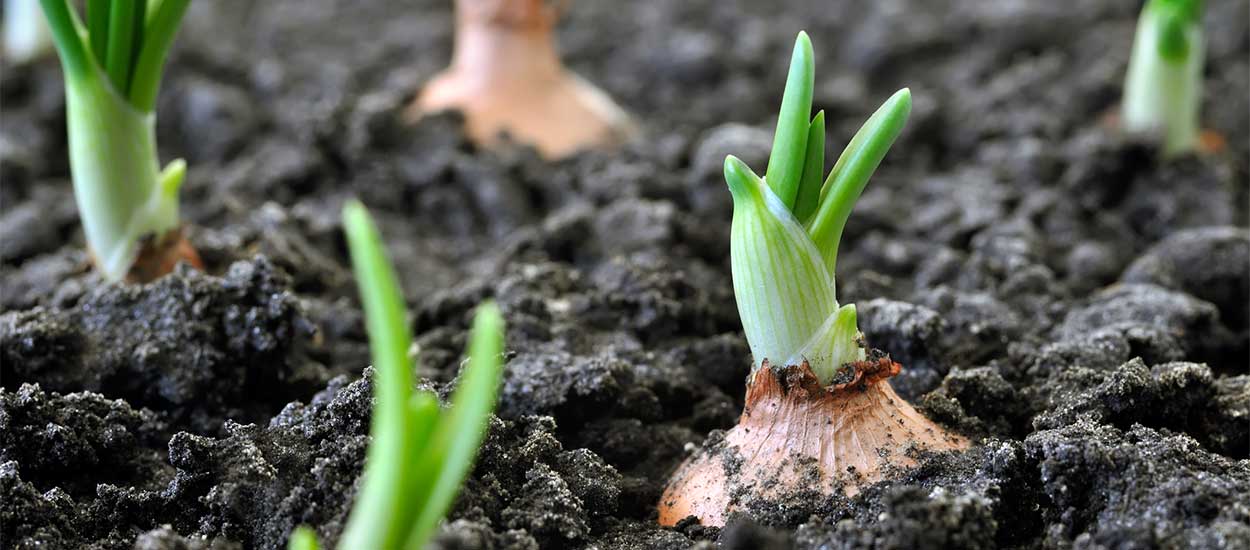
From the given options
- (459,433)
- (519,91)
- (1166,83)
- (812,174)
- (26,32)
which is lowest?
(459,433)

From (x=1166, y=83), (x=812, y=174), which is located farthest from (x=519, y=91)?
(x=812, y=174)

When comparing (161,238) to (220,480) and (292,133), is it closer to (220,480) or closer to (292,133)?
(220,480)

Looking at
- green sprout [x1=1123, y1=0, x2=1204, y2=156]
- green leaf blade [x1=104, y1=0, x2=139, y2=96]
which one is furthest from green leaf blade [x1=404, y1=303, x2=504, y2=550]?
green sprout [x1=1123, y1=0, x2=1204, y2=156]

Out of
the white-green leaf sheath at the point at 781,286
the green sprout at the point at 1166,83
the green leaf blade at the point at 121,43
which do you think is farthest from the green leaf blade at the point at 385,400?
the green sprout at the point at 1166,83

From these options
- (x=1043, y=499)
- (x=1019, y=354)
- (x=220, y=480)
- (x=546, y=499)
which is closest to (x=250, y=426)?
(x=220, y=480)

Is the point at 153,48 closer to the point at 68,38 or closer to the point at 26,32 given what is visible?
the point at 68,38

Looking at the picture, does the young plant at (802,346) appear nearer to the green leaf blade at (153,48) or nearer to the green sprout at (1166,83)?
the green leaf blade at (153,48)
